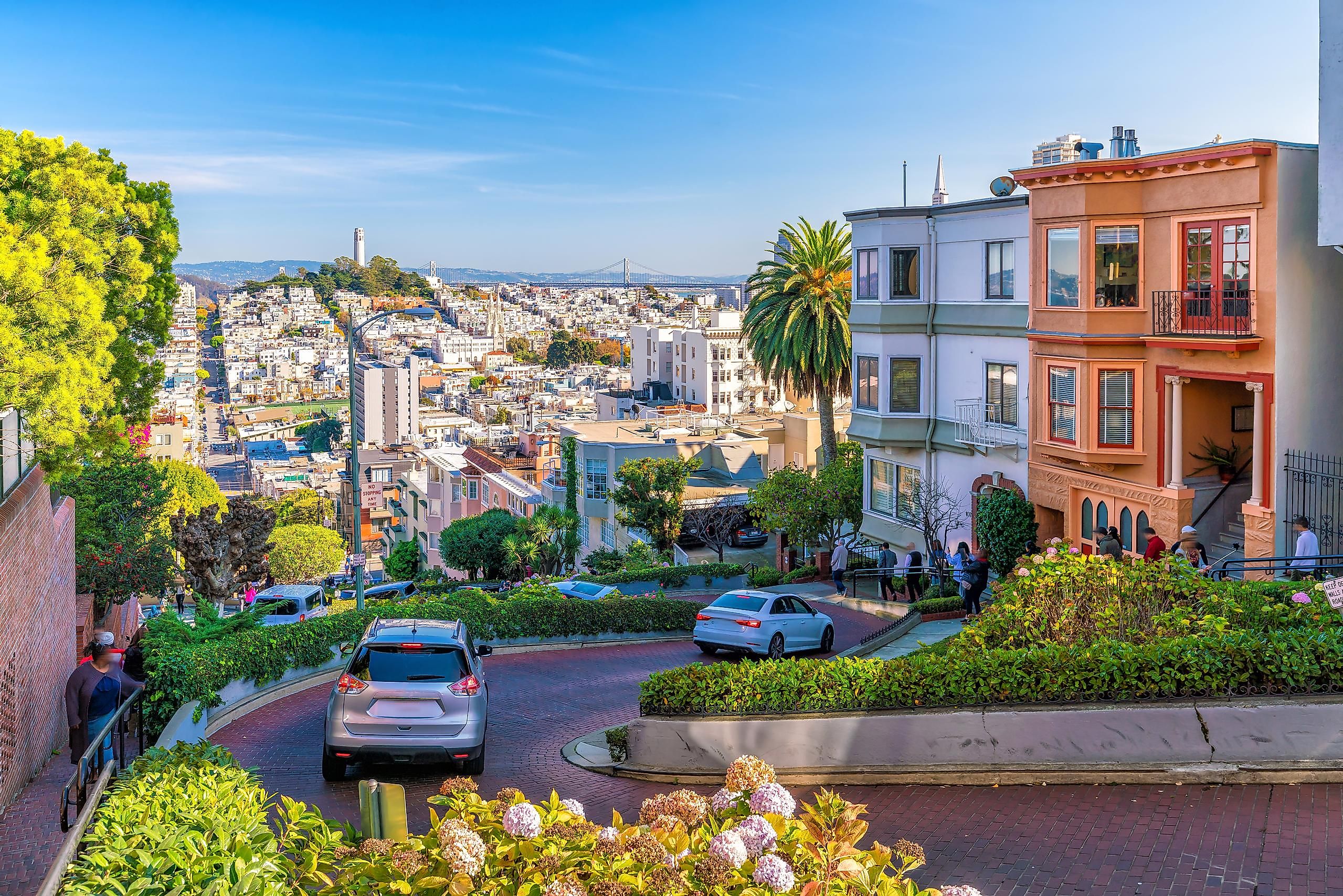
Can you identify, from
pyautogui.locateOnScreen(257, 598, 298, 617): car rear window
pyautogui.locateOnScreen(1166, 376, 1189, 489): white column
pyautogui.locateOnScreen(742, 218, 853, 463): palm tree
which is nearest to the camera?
pyautogui.locateOnScreen(1166, 376, 1189, 489): white column

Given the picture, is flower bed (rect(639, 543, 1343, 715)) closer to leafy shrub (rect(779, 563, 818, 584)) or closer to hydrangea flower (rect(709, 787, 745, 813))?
hydrangea flower (rect(709, 787, 745, 813))

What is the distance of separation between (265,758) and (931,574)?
18771 mm

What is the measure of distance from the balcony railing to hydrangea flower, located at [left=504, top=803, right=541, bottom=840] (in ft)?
68.3

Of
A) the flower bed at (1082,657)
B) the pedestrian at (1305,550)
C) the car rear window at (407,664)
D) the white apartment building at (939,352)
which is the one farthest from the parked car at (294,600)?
the pedestrian at (1305,550)

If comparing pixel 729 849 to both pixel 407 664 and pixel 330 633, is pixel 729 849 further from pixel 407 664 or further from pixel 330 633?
pixel 330 633

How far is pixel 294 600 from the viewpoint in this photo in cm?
3419

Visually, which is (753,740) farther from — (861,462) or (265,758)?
(861,462)

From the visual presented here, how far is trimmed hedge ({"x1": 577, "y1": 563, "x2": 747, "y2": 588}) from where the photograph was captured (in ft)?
118

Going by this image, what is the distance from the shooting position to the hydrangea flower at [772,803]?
5.22 m

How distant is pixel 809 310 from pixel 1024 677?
100 ft

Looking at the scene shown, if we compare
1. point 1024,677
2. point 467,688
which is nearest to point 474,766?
point 467,688

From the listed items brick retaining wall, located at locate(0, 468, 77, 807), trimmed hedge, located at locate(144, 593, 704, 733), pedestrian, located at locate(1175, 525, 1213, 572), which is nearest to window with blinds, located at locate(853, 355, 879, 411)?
trimmed hedge, located at locate(144, 593, 704, 733)

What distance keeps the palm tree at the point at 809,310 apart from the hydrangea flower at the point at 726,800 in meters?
35.2

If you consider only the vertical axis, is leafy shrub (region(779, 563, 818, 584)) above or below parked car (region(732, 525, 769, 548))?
above
